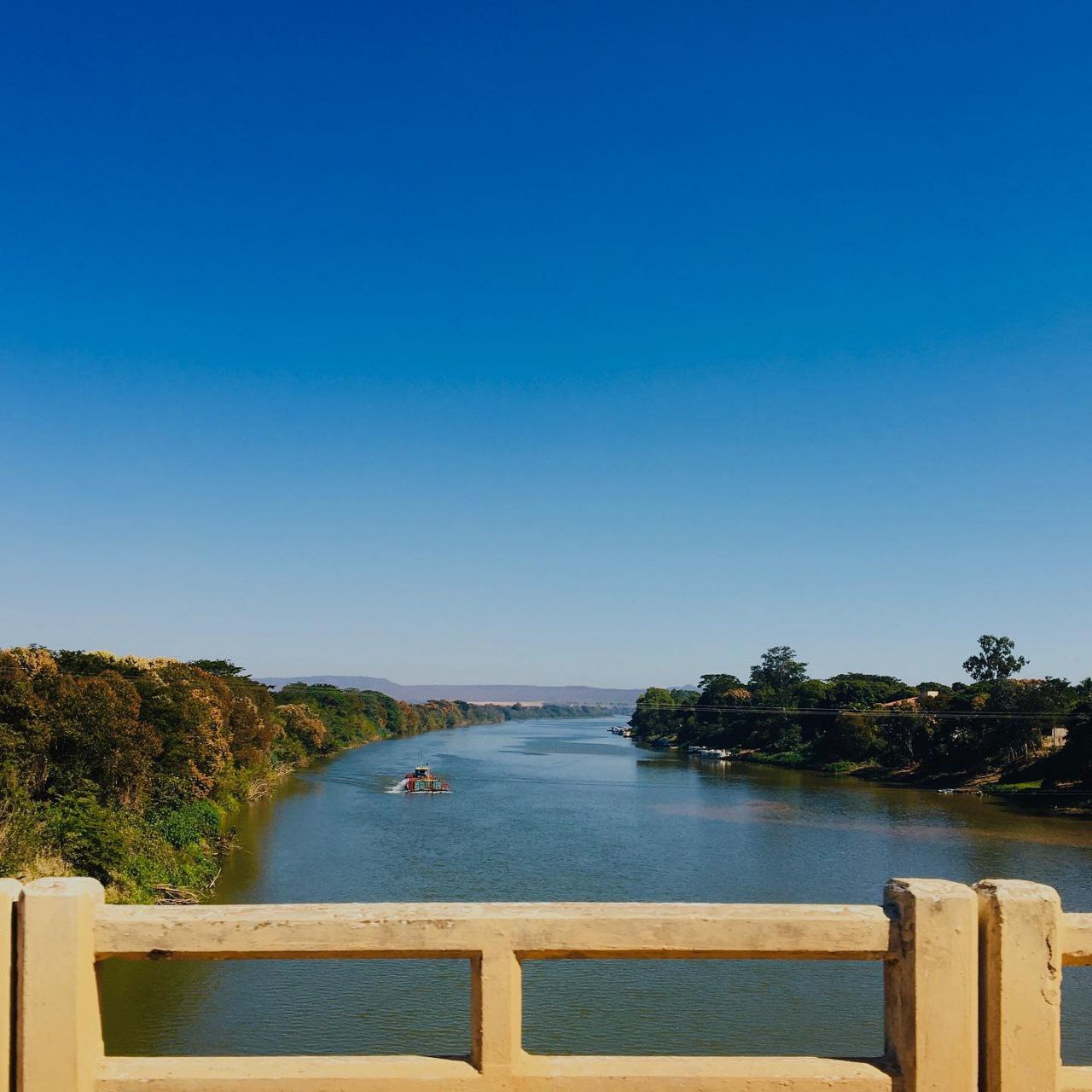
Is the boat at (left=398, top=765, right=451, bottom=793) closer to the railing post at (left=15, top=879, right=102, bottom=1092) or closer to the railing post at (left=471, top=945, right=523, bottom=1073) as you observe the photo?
the railing post at (left=15, top=879, right=102, bottom=1092)

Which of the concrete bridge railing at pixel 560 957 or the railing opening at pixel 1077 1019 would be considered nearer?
the concrete bridge railing at pixel 560 957

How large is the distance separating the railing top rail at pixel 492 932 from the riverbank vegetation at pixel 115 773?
18.6m

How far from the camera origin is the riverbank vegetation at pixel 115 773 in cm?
2250

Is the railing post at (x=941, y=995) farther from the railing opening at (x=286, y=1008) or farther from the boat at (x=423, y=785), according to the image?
the boat at (x=423, y=785)

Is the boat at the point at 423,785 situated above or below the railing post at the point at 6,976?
below

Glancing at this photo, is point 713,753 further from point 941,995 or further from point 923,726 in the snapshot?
point 941,995

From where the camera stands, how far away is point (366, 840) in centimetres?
3728

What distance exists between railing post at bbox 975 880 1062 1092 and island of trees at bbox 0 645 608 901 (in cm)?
2014

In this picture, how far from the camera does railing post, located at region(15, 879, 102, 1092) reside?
3.87 m

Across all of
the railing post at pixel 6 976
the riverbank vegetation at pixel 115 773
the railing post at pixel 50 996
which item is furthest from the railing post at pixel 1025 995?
the riverbank vegetation at pixel 115 773

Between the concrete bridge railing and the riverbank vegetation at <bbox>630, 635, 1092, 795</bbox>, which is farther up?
the concrete bridge railing

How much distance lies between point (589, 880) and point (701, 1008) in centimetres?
1199

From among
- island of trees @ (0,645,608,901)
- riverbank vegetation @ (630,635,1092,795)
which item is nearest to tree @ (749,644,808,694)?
riverbank vegetation @ (630,635,1092,795)

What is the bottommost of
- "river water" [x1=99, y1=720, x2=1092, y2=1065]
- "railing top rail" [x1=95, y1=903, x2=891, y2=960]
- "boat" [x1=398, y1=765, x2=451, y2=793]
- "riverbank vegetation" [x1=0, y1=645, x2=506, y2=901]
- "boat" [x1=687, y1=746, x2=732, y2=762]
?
"boat" [x1=687, y1=746, x2=732, y2=762]
